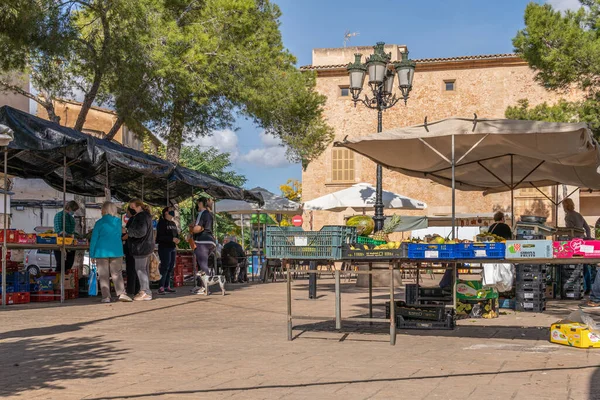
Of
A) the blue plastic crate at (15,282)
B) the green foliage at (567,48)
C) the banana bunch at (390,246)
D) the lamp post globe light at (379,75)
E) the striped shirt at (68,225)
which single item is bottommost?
the blue plastic crate at (15,282)

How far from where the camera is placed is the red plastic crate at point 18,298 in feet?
44.5

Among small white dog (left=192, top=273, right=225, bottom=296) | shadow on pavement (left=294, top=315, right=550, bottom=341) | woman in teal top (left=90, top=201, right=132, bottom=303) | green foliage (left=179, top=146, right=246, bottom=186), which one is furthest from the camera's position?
green foliage (left=179, top=146, right=246, bottom=186)

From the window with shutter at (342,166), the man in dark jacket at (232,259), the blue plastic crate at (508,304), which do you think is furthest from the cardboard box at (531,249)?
the window with shutter at (342,166)

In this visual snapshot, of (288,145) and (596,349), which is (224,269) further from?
(596,349)

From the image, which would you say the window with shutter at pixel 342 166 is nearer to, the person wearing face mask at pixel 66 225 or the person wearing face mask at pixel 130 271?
the person wearing face mask at pixel 66 225

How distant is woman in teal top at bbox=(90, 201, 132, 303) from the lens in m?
13.5

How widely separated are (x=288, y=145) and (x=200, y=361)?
18781 mm

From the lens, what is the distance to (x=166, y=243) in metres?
16.0

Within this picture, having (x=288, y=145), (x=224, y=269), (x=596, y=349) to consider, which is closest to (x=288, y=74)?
(x=288, y=145)

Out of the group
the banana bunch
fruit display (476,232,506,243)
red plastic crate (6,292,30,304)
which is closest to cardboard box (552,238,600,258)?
fruit display (476,232,506,243)

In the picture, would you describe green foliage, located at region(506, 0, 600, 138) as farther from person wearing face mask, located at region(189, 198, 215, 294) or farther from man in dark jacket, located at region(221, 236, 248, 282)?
person wearing face mask, located at region(189, 198, 215, 294)

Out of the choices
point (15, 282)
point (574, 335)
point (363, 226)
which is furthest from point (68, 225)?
point (574, 335)

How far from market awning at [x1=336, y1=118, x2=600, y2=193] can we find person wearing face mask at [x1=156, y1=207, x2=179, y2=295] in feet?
19.3

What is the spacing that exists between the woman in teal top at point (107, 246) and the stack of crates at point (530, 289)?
665 cm
